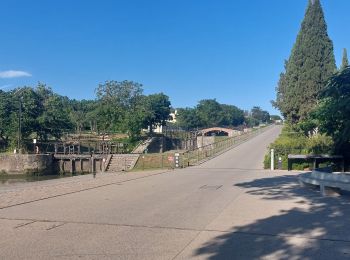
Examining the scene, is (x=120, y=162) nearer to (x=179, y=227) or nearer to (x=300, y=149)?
(x=300, y=149)

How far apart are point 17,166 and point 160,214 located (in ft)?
163

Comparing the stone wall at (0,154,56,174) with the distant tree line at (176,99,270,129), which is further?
the distant tree line at (176,99,270,129)

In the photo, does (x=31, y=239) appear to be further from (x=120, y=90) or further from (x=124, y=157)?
(x=120, y=90)

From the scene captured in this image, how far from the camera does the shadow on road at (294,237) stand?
23.4 ft

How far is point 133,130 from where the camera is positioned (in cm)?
7388

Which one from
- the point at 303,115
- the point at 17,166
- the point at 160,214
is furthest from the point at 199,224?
the point at 17,166

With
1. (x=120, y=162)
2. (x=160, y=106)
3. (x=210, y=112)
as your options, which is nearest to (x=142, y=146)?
(x=120, y=162)

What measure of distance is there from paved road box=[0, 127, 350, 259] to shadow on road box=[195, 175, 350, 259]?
0.05 ft

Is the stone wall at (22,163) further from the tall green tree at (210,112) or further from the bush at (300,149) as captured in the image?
the tall green tree at (210,112)

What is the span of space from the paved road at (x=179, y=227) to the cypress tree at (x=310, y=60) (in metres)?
29.0

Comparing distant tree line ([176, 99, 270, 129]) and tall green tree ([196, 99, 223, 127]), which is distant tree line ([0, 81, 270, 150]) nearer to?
distant tree line ([176, 99, 270, 129])

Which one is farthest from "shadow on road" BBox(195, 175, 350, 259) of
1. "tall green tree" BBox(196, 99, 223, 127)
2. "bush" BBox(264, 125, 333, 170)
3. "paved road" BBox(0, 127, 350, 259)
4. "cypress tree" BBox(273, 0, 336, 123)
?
"tall green tree" BBox(196, 99, 223, 127)

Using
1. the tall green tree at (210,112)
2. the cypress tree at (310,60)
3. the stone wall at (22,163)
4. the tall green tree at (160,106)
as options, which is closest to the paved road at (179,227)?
the cypress tree at (310,60)

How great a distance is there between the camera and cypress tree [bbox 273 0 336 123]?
136 feet
